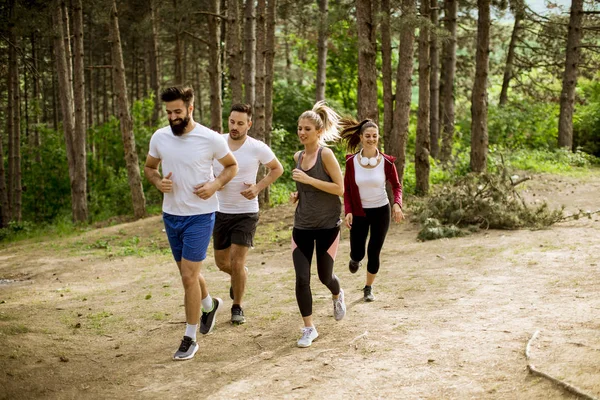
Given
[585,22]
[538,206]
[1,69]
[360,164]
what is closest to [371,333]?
[360,164]

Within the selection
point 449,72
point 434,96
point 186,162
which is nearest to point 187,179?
point 186,162

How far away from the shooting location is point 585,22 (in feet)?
87.9

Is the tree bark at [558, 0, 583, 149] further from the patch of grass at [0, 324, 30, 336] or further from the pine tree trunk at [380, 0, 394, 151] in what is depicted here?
the patch of grass at [0, 324, 30, 336]

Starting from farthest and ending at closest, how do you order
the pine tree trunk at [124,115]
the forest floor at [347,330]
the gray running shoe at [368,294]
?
the pine tree trunk at [124,115], the gray running shoe at [368,294], the forest floor at [347,330]

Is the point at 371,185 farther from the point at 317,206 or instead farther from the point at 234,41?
the point at 234,41

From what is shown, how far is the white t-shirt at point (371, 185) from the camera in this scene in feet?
24.4

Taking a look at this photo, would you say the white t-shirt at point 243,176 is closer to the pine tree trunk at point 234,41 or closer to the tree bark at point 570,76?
the pine tree trunk at point 234,41

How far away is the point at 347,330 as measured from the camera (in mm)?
6570

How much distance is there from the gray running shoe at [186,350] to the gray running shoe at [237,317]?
1055 millimetres

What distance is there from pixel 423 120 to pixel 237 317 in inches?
414

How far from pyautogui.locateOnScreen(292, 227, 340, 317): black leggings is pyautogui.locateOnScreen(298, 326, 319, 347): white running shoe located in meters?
0.15

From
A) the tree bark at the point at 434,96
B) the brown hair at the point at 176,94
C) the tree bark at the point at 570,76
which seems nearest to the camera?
the brown hair at the point at 176,94

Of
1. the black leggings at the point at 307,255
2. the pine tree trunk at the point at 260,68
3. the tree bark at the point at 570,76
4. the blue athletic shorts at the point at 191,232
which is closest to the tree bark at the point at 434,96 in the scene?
the tree bark at the point at 570,76

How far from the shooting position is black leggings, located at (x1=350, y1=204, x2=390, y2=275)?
7484mm
